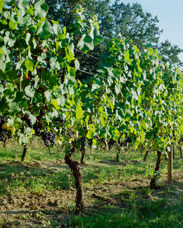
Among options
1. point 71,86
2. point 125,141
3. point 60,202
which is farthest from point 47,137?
point 125,141

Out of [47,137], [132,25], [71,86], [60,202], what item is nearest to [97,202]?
[60,202]

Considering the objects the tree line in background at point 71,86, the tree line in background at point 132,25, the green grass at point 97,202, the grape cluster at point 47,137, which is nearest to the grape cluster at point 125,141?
the tree line in background at point 71,86

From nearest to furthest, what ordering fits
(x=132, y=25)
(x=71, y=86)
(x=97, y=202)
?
(x=71, y=86)
(x=97, y=202)
(x=132, y=25)

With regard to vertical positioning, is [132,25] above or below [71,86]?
above

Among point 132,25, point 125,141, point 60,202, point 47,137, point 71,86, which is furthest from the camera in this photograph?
point 132,25

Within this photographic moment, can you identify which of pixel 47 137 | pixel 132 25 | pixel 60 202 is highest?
pixel 132 25

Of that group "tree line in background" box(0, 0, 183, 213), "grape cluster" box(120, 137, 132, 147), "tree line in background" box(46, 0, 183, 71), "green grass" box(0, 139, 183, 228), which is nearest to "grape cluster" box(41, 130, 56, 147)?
"tree line in background" box(0, 0, 183, 213)

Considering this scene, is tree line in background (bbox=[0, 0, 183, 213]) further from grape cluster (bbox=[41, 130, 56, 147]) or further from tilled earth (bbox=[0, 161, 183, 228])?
tilled earth (bbox=[0, 161, 183, 228])

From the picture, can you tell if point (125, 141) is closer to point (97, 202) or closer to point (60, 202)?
point (97, 202)

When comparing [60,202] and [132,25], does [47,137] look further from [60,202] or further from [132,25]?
[132,25]

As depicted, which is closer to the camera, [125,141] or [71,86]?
Answer: [71,86]

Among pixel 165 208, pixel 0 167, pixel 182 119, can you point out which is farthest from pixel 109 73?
pixel 0 167

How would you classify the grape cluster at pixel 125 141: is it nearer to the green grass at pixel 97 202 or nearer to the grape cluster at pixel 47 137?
the green grass at pixel 97 202

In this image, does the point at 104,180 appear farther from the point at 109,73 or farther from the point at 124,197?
the point at 109,73
